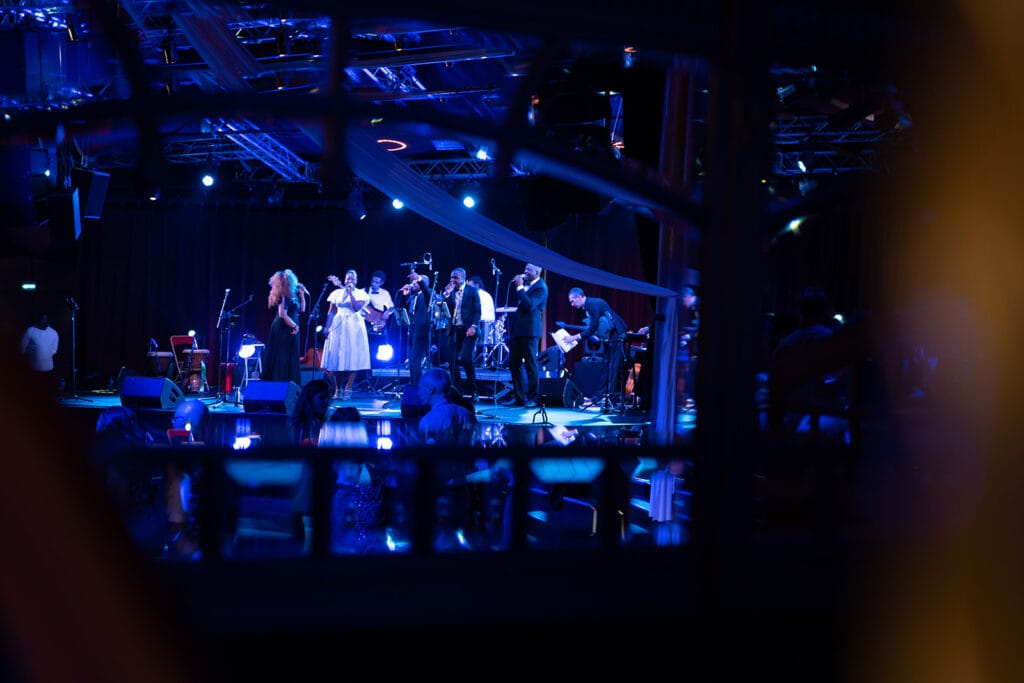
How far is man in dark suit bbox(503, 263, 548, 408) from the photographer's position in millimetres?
10438

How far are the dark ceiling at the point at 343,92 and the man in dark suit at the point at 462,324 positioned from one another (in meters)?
2.42

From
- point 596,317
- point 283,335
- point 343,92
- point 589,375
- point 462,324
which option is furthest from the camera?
point 589,375

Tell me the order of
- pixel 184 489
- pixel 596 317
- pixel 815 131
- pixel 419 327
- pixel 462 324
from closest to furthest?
pixel 184 489
pixel 596 317
pixel 815 131
pixel 462 324
pixel 419 327

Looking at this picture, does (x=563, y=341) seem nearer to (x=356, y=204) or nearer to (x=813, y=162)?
(x=813, y=162)

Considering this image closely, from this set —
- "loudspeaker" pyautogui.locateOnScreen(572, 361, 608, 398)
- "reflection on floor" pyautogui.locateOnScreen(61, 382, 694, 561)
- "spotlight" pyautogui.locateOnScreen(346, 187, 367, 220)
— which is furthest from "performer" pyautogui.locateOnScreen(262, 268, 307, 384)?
"spotlight" pyautogui.locateOnScreen(346, 187, 367, 220)

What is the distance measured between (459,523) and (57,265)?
42.3ft

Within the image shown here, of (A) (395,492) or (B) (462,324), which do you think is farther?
(B) (462,324)

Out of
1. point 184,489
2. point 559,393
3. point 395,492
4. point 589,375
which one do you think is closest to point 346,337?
point 559,393

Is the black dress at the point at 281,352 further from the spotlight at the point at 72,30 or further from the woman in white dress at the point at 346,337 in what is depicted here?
the spotlight at the point at 72,30

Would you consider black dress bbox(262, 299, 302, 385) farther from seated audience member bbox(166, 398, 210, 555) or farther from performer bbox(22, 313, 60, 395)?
seated audience member bbox(166, 398, 210, 555)

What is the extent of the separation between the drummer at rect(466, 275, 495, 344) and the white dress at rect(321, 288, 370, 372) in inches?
78.5

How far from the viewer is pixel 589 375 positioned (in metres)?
11.9

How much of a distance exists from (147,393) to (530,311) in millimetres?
4774

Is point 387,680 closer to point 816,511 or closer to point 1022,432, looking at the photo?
point 816,511
